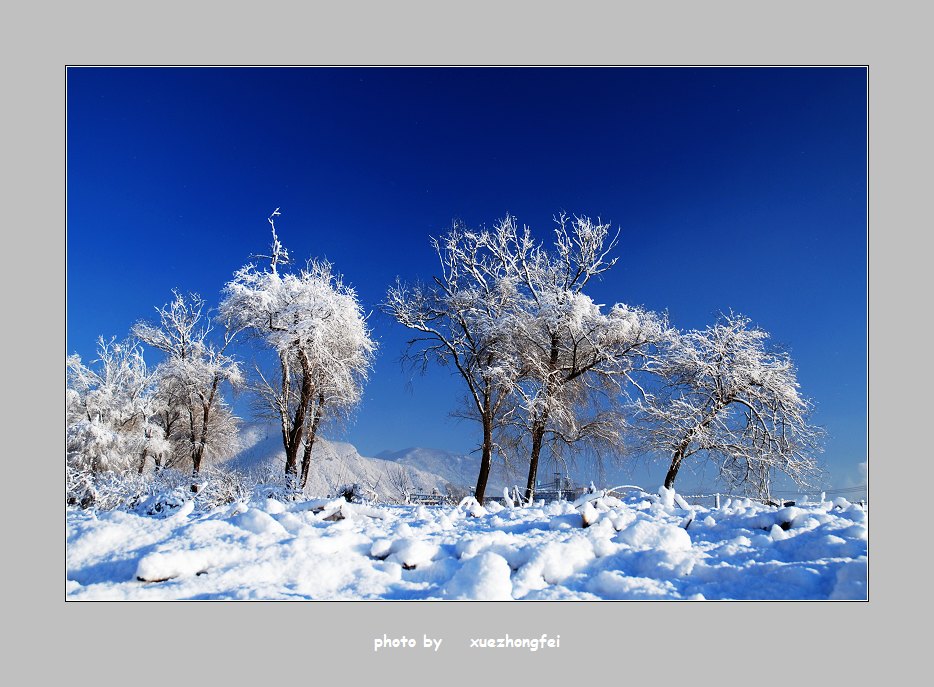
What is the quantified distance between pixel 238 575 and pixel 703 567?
3.27m

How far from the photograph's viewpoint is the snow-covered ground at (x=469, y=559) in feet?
12.2

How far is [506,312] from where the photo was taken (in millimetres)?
17438

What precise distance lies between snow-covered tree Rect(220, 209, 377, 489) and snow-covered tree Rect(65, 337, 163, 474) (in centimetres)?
631

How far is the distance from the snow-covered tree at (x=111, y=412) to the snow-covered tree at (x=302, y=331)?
6.31 metres

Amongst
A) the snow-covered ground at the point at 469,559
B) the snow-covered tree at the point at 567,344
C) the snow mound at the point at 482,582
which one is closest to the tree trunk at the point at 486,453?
the snow-covered tree at the point at 567,344

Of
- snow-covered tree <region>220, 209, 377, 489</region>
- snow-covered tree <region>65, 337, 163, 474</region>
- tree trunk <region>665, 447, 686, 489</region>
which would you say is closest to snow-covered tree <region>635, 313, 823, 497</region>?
tree trunk <region>665, 447, 686, 489</region>

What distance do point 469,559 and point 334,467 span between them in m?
21.6

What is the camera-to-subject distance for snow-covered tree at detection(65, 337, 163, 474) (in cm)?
1852

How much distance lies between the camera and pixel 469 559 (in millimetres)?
4145

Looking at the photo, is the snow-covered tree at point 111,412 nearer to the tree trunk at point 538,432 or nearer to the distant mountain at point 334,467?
the distant mountain at point 334,467

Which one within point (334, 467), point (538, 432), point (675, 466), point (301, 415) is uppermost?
point (301, 415)

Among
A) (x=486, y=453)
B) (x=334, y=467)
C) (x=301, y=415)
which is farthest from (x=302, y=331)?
(x=334, y=467)

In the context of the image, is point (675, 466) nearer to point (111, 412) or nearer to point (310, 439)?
point (310, 439)

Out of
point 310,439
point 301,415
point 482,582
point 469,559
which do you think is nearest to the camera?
point 482,582
